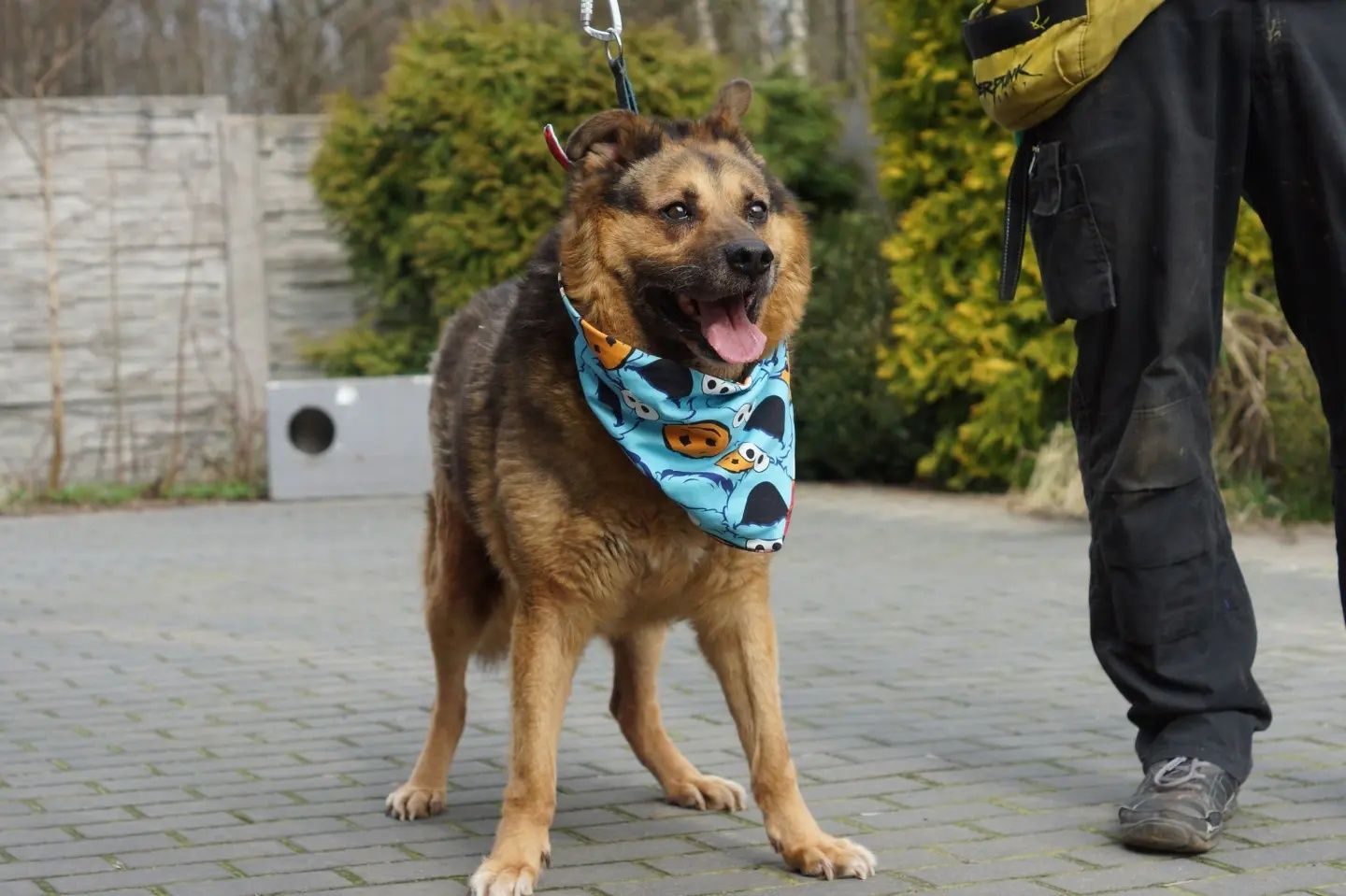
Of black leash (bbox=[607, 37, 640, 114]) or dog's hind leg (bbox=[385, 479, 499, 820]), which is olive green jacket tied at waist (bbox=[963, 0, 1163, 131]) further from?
dog's hind leg (bbox=[385, 479, 499, 820])

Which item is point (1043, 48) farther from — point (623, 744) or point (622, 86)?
point (623, 744)

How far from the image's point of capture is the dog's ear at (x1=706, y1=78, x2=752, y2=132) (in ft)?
13.1

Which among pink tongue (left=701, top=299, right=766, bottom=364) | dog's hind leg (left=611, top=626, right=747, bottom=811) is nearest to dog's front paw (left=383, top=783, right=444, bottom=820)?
dog's hind leg (left=611, top=626, right=747, bottom=811)

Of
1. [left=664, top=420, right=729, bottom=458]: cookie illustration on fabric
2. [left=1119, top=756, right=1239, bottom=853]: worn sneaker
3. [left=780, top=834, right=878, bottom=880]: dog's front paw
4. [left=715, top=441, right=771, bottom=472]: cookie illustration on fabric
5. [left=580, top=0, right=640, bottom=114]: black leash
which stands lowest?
[left=780, top=834, right=878, bottom=880]: dog's front paw

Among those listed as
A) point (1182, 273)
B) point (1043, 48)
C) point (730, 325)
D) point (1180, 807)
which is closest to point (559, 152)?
point (730, 325)

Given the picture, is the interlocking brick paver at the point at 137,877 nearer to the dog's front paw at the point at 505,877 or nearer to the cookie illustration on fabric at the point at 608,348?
the dog's front paw at the point at 505,877

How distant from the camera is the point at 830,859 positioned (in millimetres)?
3668

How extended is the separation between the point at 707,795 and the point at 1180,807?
1.16 meters

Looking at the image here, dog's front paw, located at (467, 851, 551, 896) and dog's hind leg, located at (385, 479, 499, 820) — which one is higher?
dog's hind leg, located at (385, 479, 499, 820)

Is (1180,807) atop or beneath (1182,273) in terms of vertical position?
beneath

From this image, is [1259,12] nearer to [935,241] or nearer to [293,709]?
[293,709]

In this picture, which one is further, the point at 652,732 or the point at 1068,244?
the point at 652,732

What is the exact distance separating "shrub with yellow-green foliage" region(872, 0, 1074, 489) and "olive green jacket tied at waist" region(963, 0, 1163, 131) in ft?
20.5

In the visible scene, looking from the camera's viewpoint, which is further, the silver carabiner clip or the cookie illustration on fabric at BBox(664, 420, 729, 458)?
the silver carabiner clip
